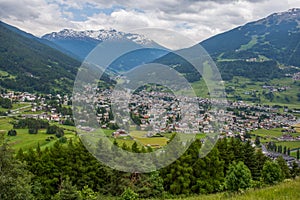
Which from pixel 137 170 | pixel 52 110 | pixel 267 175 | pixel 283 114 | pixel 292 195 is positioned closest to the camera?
pixel 292 195

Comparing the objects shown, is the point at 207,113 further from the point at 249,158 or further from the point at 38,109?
the point at 38,109

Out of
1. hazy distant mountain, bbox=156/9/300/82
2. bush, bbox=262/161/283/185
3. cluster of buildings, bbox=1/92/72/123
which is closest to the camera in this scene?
bush, bbox=262/161/283/185

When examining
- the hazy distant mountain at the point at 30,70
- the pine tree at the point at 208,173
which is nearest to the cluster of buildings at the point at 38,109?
the hazy distant mountain at the point at 30,70

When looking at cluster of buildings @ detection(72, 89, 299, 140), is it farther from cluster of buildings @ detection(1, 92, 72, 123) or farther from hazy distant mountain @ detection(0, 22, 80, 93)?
hazy distant mountain @ detection(0, 22, 80, 93)

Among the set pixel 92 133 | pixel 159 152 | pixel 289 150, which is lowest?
pixel 289 150

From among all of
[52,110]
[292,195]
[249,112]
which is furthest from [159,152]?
[249,112]

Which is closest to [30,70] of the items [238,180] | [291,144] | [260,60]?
[291,144]

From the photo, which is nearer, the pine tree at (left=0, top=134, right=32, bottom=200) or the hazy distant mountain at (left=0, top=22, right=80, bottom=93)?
the pine tree at (left=0, top=134, right=32, bottom=200)

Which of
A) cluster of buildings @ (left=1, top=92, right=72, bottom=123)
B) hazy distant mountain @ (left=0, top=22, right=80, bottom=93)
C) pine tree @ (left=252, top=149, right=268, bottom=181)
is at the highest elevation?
hazy distant mountain @ (left=0, top=22, right=80, bottom=93)

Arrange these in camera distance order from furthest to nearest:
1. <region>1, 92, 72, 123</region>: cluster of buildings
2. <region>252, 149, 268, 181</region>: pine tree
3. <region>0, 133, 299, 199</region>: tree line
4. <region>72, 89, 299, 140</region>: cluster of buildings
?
<region>1, 92, 72, 123</region>: cluster of buildings < <region>72, 89, 299, 140</region>: cluster of buildings < <region>252, 149, 268, 181</region>: pine tree < <region>0, 133, 299, 199</region>: tree line

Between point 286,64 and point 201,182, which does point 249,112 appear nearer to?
point 201,182

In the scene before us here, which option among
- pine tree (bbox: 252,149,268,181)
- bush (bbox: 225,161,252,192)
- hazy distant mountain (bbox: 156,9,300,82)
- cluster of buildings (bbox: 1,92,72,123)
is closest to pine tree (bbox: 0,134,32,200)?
bush (bbox: 225,161,252,192)
